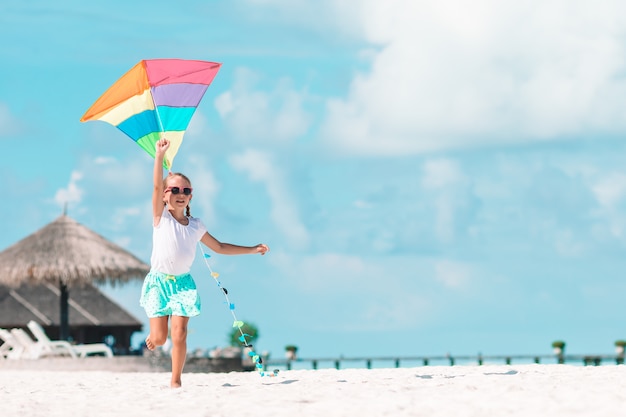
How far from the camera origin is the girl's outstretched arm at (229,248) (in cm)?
1102

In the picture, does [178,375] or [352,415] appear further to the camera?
[178,375]

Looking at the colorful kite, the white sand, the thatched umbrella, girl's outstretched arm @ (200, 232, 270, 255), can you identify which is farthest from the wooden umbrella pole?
girl's outstretched arm @ (200, 232, 270, 255)

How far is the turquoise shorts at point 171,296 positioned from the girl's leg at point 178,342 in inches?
3.1

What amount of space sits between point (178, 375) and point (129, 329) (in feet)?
86.3

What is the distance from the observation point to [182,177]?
10758 mm

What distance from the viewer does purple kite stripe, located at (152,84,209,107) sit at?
11.6 metres

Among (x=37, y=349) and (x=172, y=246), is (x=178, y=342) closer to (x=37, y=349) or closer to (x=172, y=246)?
(x=172, y=246)

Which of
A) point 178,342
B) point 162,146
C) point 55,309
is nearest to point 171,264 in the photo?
point 178,342

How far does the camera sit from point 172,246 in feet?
34.4

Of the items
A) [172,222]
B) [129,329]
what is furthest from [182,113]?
[129,329]

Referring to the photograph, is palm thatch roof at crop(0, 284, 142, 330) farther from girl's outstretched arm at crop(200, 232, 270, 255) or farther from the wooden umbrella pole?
girl's outstretched arm at crop(200, 232, 270, 255)

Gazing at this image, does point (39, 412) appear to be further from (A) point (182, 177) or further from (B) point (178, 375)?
(A) point (182, 177)

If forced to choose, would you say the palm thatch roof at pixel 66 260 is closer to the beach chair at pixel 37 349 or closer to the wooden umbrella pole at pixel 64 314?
the wooden umbrella pole at pixel 64 314

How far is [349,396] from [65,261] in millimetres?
16518
